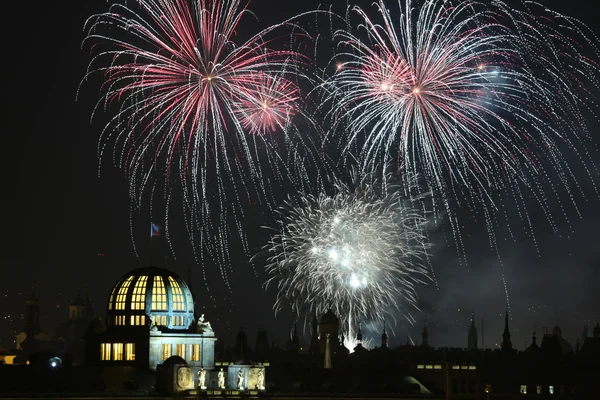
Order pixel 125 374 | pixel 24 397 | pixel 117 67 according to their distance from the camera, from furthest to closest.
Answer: pixel 125 374 → pixel 24 397 → pixel 117 67

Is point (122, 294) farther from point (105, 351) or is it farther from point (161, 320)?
point (105, 351)

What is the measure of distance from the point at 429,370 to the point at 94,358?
2203 inches

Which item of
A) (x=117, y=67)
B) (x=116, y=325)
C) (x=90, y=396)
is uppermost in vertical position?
(x=117, y=67)

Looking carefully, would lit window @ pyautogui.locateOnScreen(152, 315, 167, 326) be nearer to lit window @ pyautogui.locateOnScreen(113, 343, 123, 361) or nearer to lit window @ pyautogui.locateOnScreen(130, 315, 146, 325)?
lit window @ pyautogui.locateOnScreen(130, 315, 146, 325)

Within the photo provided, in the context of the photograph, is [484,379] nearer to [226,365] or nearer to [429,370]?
[429,370]

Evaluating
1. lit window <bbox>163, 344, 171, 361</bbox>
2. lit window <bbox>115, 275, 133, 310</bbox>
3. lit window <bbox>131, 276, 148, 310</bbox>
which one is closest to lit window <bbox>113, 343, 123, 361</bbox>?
lit window <bbox>115, 275, 133, 310</bbox>

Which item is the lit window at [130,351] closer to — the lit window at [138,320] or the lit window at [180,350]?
the lit window at [138,320]

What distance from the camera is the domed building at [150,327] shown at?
5856 inches

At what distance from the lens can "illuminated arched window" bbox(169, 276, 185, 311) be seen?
152000mm

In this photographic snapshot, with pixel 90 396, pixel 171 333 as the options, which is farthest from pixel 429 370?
pixel 90 396

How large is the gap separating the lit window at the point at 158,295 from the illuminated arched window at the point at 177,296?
141 centimetres

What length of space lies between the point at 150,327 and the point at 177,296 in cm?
634

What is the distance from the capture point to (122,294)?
5950 inches

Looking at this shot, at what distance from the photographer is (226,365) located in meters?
158
